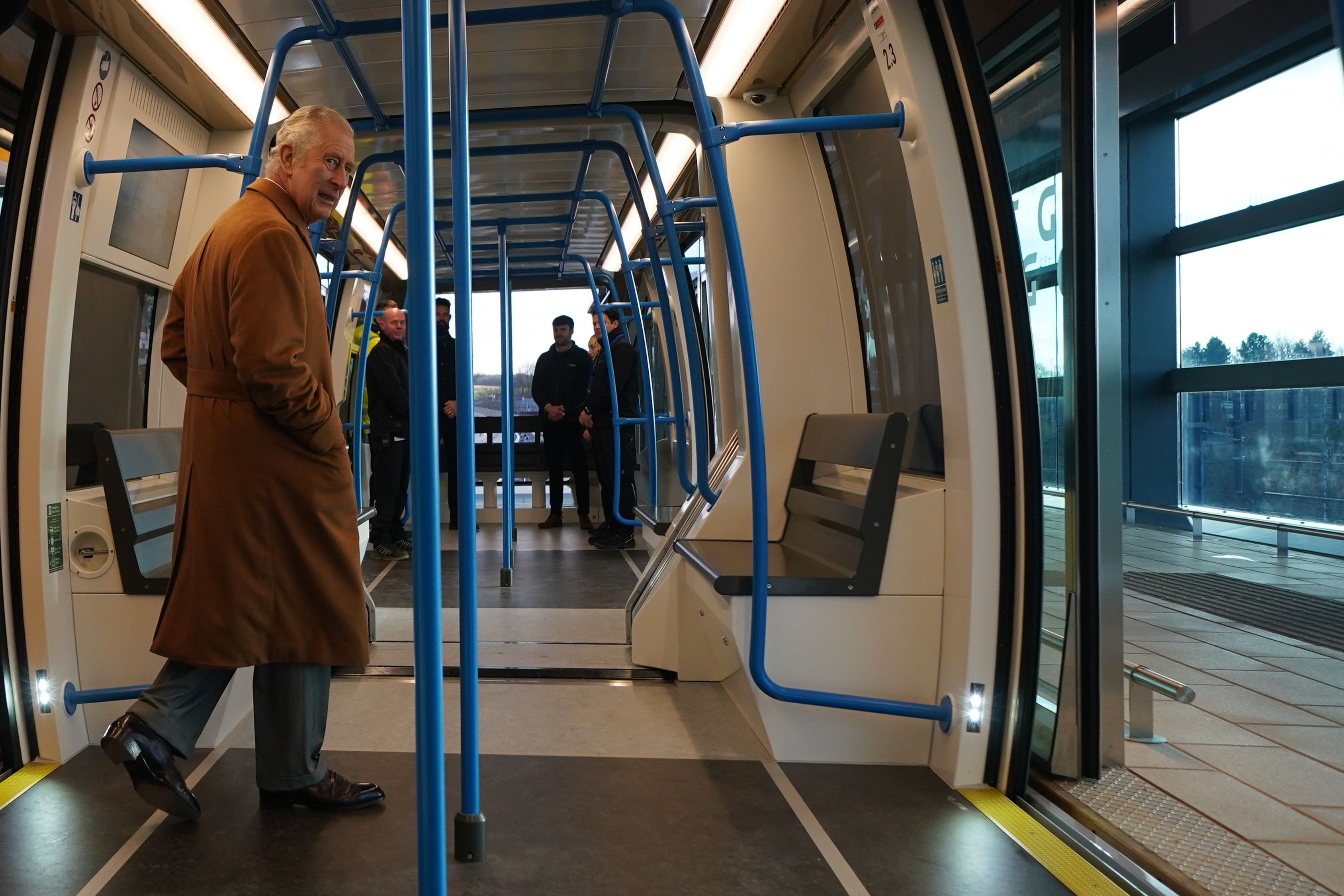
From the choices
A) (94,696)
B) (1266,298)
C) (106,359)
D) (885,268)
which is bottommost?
(94,696)

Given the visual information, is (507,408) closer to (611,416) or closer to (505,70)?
(611,416)

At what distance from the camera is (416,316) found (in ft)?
4.26

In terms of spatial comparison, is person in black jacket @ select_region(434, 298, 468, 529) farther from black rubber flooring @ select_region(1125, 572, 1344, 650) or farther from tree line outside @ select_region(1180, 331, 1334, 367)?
tree line outside @ select_region(1180, 331, 1334, 367)

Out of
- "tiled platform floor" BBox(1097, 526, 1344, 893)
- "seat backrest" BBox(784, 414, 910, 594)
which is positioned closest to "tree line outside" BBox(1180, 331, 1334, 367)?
"tiled platform floor" BBox(1097, 526, 1344, 893)

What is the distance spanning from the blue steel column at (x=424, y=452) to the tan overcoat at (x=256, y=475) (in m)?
0.91

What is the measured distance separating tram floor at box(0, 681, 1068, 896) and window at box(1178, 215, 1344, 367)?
7.23 metres

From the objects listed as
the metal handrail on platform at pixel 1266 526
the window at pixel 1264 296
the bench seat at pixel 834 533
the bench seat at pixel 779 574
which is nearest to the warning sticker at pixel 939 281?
the bench seat at pixel 834 533

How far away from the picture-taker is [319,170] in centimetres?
226

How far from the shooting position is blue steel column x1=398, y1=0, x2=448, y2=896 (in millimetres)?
1294

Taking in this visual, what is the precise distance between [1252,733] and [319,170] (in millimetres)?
3230

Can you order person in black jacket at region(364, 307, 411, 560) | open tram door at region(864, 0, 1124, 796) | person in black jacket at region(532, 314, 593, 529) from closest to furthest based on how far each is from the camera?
open tram door at region(864, 0, 1124, 796) < person in black jacket at region(364, 307, 411, 560) < person in black jacket at region(532, 314, 593, 529)

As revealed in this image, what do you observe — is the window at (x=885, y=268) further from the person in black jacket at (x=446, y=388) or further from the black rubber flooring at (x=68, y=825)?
the person in black jacket at (x=446, y=388)

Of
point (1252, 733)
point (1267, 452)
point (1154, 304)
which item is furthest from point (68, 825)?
point (1154, 304)

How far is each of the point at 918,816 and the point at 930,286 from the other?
1.38 m
